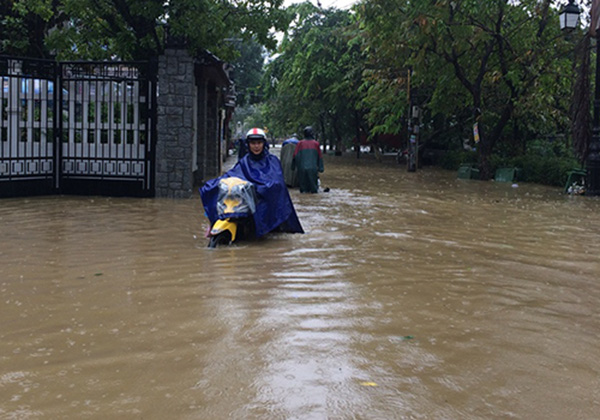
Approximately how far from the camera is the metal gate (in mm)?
14328

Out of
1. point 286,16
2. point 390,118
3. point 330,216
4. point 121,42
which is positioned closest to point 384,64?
point 390,118

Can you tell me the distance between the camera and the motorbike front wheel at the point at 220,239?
8376 mm

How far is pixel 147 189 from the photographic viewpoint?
48.3 ft

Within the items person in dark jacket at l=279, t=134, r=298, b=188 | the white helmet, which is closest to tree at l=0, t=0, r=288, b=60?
person in dark jacket at l=279, t=134, r=298, b=188

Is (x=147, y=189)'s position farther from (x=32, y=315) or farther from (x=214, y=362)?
(x=214, y=362)

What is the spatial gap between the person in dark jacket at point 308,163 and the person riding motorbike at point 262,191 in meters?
7.86

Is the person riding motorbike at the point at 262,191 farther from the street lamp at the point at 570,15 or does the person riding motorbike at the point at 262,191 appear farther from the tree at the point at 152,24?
the street lamp at the point at 570,15

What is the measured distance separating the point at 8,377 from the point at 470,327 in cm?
321

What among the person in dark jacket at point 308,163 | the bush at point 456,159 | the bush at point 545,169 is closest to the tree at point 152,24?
the person in dark jacket at point 308,163

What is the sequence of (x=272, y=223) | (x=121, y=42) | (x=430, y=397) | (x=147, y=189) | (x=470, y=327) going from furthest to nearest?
(x=121, y=42)
(x=147, y=189)
(x=272, y=223)
(x=470, y=327)
(x=430, y=397)

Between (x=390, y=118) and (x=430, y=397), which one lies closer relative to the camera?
(x=430, y=397)

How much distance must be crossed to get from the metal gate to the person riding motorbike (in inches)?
241

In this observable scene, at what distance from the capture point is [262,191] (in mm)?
8781

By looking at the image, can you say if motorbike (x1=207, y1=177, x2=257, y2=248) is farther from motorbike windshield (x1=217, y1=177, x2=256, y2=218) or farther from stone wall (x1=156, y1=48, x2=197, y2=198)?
stone wall (x1=156, y1=48, x2=197, y2=198)
